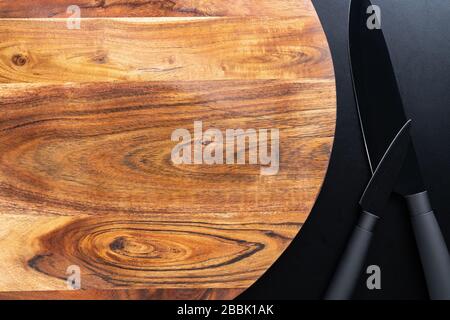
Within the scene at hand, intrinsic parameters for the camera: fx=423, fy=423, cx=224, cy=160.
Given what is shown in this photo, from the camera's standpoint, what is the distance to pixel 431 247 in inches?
24.7

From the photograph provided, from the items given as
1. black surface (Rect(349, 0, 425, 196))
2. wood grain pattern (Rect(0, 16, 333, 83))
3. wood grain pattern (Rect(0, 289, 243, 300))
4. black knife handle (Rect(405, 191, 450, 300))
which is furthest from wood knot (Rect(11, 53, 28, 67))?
black knife handle (Rect(405, 191, 450, 300))

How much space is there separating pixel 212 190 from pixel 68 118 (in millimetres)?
211

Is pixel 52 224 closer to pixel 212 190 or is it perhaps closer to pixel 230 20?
pixel 212 190

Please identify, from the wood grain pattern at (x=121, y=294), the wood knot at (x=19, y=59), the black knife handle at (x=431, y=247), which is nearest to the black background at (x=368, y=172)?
the black knife handle at (x=431, y=247)

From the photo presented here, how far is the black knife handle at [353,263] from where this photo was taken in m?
0.60

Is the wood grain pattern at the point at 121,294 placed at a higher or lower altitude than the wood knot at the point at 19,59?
lower

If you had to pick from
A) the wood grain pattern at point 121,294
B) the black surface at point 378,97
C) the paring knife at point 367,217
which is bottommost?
the wood grain pattern at point 121,294

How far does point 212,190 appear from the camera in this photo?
0.55 metres

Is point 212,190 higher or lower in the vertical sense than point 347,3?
lower

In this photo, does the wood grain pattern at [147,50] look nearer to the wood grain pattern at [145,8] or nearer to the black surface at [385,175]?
the wood grain pattern at [145,8]

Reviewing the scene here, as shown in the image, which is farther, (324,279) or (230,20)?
(324,279)

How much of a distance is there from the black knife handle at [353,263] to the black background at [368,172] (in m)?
0.13
